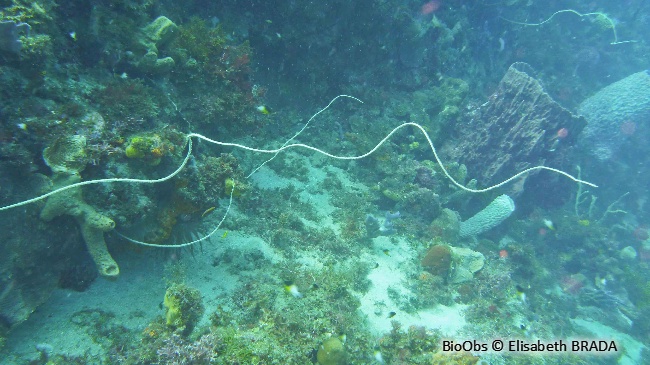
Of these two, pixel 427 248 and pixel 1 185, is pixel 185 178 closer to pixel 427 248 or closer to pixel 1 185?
pixel 1 185

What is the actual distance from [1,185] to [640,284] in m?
17.9

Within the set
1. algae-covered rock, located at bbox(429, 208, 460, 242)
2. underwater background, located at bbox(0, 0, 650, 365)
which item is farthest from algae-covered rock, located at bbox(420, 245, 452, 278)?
algae-covered rock, located at bbox(429, 208, 460, 242)

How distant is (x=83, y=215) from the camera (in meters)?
3.81

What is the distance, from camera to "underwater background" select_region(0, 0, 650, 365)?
3.92 metres

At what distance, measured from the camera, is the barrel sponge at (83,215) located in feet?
12.2

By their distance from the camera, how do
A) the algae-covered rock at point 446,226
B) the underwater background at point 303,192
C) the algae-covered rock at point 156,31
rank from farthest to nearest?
1. the algae-covered rock at point 446,226
2. the algae-covered rock at point 156,31
3. the underwater background at point 303,192

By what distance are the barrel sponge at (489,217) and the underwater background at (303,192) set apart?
70mm

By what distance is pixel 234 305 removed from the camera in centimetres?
498

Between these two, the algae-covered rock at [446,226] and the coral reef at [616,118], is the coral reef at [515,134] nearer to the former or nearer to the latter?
the algae-covered rock at [446,226]

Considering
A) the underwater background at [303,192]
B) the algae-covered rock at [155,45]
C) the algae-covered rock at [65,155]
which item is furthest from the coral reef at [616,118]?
the algae-covered rock at [65,155]

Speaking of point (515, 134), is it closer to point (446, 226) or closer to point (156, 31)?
point (446, 226)

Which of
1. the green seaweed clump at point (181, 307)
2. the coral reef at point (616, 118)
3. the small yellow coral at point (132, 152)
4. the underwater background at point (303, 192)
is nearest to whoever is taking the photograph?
the underwater background at point (303, 192)

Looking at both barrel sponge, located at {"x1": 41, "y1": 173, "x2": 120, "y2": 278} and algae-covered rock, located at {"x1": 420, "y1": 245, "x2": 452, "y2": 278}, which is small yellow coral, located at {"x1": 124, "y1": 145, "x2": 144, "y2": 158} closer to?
barrel sponge, located at {"x1": 41, "y1": 173, "x2": 120, "y2": 278}

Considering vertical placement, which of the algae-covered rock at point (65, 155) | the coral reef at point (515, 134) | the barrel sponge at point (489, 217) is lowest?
the barrel sponge at point (489, 217)
